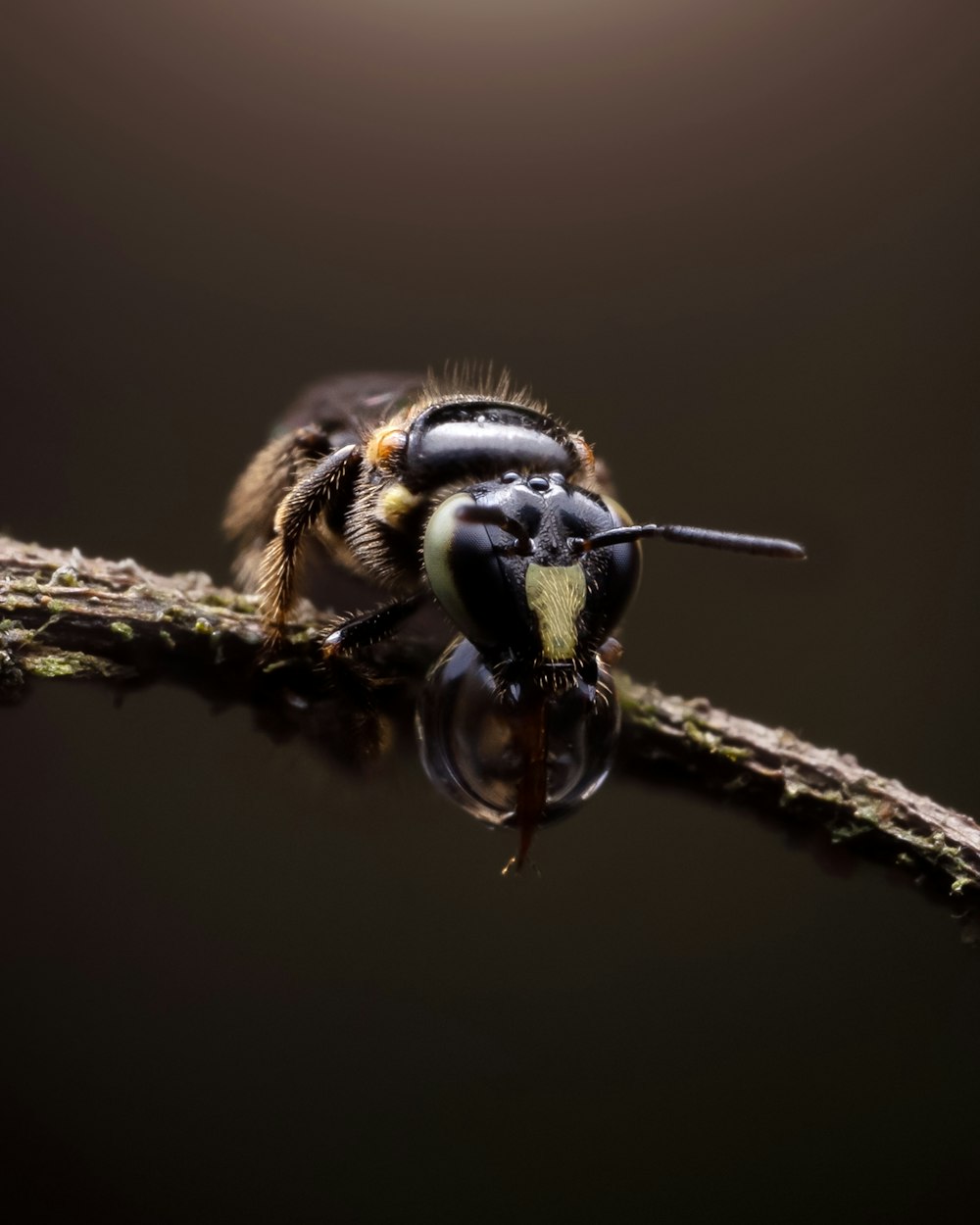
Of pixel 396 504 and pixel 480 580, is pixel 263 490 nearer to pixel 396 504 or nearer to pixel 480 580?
pixel 396 504

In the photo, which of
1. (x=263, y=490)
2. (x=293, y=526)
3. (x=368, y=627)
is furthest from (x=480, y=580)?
(x=263, y=490)

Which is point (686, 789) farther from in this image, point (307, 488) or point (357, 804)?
point (307, 488)

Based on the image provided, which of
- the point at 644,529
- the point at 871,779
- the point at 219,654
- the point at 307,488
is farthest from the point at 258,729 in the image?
the point at 871,779

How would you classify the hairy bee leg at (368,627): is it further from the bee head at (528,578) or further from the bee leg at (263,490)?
the bee leg at (263,490)

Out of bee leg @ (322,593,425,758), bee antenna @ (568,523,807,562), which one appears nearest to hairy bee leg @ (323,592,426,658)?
bee leg @ (322,593,425,758)

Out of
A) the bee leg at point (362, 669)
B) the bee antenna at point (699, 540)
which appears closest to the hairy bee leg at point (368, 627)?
the bee leg at point (362, 669)

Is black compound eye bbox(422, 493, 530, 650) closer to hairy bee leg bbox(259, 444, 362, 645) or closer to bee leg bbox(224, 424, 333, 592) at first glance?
hairy bee leg bbox(259, 444, 362, 645)
